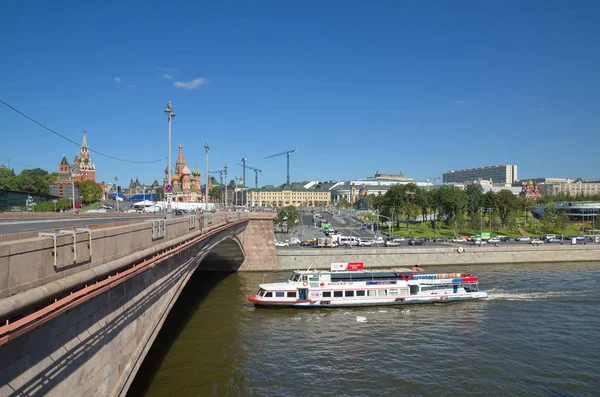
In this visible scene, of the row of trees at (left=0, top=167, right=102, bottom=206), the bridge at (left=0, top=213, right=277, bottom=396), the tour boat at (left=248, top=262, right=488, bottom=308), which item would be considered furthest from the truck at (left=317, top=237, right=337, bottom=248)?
the row of trees at (left=0, top=167, right=102, bottom=206)

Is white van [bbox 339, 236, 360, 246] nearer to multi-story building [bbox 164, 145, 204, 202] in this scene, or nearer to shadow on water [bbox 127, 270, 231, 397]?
shadow on water [bbox 127, 270, 231, 397]

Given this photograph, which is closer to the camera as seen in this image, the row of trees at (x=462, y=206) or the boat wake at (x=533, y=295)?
the boat wake at (x=533, y=295)

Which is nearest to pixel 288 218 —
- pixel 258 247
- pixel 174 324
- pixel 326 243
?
pixel 326 243

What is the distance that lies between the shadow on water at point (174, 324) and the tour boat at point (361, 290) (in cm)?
614

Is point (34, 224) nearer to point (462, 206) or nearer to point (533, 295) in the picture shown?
point (533, 295)

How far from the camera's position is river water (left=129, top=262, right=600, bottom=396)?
23.3 meters

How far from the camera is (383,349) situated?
2922cm

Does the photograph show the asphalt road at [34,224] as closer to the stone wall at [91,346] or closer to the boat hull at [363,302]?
the stone wall at [91,346]

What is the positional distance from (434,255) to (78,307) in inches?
2376

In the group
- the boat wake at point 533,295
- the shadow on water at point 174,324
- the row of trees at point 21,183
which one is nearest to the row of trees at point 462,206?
the boat wake at point 533,295

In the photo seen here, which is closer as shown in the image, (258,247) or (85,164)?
(258,247)

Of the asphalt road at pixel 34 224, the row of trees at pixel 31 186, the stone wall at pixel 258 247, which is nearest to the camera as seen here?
the asphalt road at pixel 34 224

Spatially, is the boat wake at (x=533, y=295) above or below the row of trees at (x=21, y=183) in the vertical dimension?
below

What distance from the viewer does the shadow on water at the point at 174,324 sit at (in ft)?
74.4
